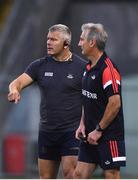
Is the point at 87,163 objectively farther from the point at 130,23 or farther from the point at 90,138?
the point at 130,23

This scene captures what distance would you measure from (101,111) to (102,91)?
0.21 meters

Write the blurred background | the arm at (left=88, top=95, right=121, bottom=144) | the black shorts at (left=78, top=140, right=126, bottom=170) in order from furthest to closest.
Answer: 1. the blurred background
2. the black shorts at (left=78, top=140, right=126, bottom=170)
3. the arm at (left=88, top=95, right=121, bottom=144)

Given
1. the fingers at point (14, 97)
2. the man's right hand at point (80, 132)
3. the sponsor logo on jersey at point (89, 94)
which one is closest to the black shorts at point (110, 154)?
the man's right hand at point (80, 132)

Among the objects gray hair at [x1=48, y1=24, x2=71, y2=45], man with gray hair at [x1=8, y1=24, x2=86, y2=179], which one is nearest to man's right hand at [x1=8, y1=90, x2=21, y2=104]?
man with gray hair at [x1=8, y1=24, x2=86, y2=179]

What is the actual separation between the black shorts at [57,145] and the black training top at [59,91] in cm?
7

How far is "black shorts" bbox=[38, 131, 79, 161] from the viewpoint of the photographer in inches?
433

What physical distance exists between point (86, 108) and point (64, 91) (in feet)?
3.12

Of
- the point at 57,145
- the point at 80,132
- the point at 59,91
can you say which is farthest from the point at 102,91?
the point at 57,145

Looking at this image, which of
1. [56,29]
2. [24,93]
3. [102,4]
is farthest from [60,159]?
[102,4]

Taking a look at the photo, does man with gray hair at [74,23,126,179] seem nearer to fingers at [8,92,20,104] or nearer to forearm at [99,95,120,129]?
forearm at [99,95,120,129]

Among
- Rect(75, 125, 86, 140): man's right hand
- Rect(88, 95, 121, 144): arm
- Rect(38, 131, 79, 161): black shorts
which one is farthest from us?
Rect(38, 131, 79, 161): black shorts

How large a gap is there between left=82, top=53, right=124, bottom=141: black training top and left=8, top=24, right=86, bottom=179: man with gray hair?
0.95 m

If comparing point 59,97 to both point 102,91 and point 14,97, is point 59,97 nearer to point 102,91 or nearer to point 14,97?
point 14,97

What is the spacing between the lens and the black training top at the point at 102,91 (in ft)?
31.8
